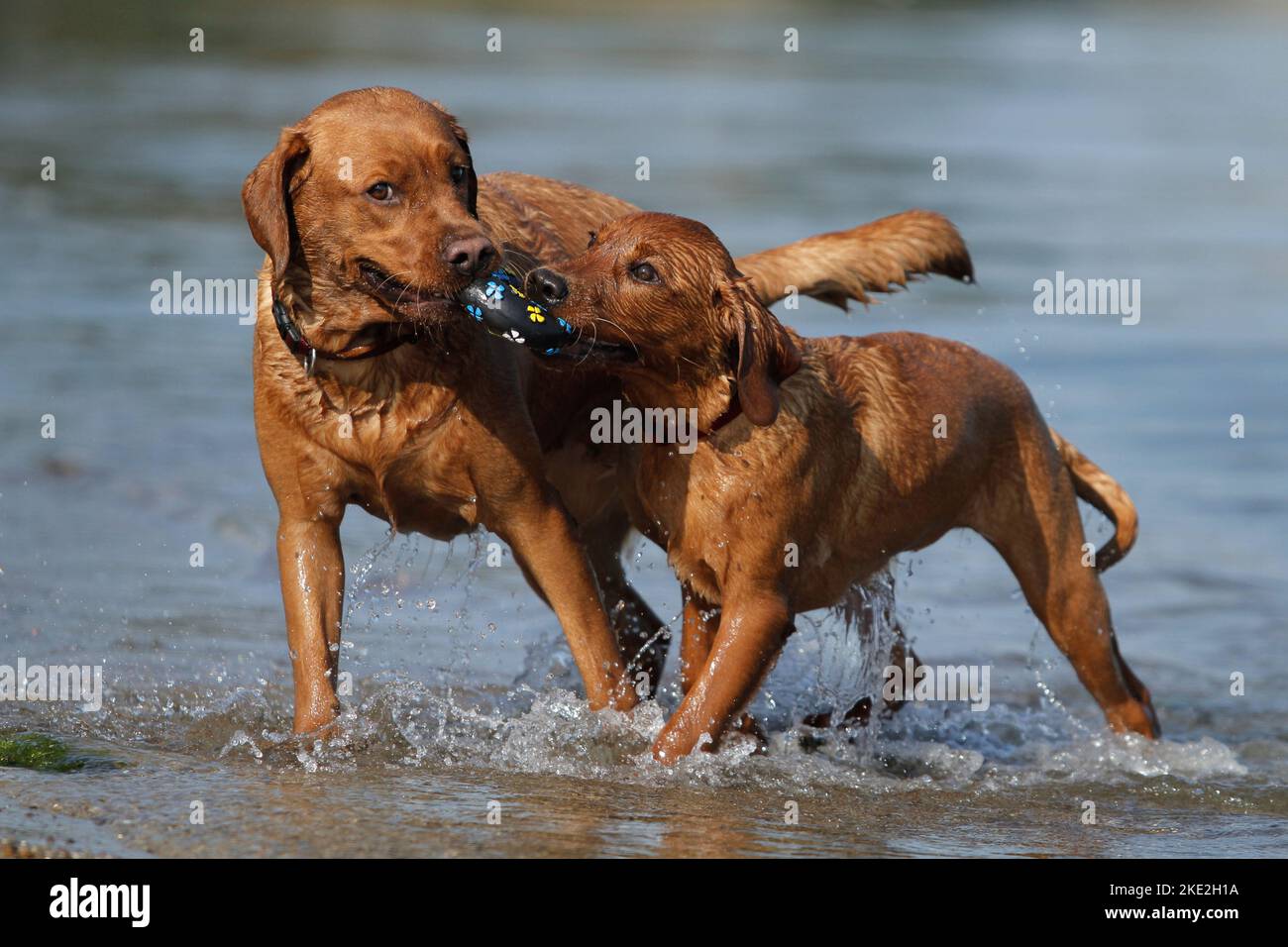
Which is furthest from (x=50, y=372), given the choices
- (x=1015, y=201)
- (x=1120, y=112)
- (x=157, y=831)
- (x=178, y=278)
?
(x=1120, y=112)

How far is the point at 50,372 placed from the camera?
13484 mm

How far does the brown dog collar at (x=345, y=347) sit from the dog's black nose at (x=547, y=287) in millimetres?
415

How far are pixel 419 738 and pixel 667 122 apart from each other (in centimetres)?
2225

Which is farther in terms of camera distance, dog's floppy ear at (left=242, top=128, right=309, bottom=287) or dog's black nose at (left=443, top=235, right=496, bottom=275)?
dog's floppy ear at (left=242, top=128, right=309, bottom=287)

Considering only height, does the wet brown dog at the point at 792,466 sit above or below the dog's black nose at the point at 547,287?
below

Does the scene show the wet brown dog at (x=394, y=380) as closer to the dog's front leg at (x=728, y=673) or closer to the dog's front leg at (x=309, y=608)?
the dog's front leg at (x=309, y=608)

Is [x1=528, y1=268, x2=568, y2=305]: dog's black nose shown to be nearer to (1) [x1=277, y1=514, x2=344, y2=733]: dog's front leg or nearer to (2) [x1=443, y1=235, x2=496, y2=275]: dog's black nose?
(2) [x1=443, y1=235, x2=496, y2=275]: dog's black nose

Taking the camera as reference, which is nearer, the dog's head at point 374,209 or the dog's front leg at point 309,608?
the dog's head at point 374,209

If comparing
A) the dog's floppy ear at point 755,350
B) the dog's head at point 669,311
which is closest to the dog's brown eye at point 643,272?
the dog's head at point 669,311

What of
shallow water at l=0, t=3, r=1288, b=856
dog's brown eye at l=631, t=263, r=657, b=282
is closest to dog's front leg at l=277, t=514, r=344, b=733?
shallow water at l=0, t=3, r=1288, b=856

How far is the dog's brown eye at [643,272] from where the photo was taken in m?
6.20

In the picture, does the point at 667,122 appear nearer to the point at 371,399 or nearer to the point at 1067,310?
the point at 1067,310

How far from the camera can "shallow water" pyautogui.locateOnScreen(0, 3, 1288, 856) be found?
6055 mm

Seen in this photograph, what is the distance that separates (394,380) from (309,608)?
864 millimetres
